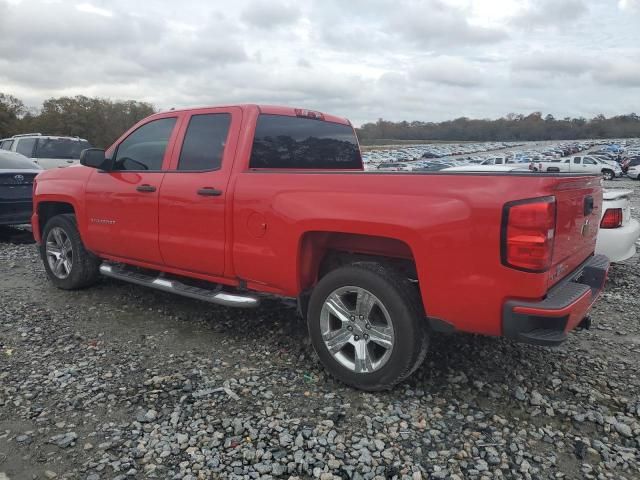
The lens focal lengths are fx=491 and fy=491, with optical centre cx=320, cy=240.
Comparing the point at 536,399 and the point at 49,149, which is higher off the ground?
the point at 49,149

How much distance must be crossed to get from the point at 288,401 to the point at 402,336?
2.81 ft

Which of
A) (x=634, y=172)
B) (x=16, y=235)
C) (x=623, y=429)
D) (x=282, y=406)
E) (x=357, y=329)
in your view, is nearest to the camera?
(x=623, y=429)

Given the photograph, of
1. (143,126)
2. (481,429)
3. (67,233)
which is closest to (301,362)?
(481,429)

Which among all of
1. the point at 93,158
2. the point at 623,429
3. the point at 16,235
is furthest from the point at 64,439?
the point at 16,235

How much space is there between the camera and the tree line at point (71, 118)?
148 ft

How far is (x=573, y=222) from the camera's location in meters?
2.95

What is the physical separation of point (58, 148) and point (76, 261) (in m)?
9.76

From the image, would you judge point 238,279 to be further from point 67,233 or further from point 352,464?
point 67,233

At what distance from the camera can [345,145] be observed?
4863mm

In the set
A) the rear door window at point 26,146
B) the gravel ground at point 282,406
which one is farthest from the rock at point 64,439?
the rear door window at point 26,146

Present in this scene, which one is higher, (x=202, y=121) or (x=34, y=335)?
(x=202, y=121)

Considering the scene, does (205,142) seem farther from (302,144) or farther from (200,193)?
(302,144)

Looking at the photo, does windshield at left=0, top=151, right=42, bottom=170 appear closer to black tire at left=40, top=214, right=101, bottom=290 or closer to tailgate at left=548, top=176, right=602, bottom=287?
black tire at left=40, top=214, right=101, bottom=290

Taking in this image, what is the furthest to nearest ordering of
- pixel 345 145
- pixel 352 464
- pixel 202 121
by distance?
pixel 345 145 < pixel 202 121 < pixel 352 464
